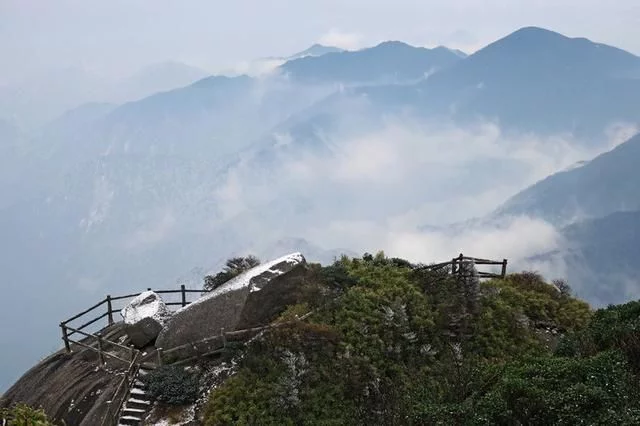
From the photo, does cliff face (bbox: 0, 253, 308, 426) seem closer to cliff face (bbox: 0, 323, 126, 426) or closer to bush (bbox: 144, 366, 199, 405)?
cliff face (bbox: 0, 323, 126, 426)

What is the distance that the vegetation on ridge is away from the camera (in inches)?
424

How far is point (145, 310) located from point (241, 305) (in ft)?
18.7

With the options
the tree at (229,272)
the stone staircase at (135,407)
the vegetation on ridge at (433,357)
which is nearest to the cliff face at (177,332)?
the stone staircase at (135,407)

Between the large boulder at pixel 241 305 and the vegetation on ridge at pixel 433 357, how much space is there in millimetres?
876

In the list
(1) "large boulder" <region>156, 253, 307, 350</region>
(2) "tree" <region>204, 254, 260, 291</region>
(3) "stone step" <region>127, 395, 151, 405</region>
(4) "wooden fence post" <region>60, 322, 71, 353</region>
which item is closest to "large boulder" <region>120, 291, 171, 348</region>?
(1) "large boulder" <region>156, 253, 307, 350</region>

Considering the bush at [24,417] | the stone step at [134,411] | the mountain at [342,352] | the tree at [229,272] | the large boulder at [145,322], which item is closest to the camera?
the bush at [24,417]

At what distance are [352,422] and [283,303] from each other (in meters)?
6.34

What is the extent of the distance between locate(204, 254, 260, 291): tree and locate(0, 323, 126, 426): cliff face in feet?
18.1

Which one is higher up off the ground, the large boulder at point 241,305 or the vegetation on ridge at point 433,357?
the large boulder at point 241,305

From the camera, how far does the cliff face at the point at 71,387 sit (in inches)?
763

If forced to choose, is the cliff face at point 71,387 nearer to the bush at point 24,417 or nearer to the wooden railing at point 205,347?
the wooden railing at point 205,347

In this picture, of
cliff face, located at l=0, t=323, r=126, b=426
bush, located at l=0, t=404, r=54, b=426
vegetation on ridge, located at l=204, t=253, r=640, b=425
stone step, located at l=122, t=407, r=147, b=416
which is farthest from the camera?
cliff face, located at l=0, t=323, r=126, b=426

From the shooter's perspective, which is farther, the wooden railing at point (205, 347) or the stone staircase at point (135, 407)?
the wooden railing at point (205, 347)

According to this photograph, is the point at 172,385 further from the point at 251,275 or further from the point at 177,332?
the point at 251,275
